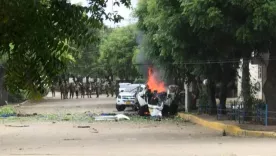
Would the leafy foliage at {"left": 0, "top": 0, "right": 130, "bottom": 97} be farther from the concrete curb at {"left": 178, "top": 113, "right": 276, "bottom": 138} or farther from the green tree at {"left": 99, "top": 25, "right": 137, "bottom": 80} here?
the green tree at {"left": 99, "top": 25, "right": 137, "bottom": 80}

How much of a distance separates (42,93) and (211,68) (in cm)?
1969

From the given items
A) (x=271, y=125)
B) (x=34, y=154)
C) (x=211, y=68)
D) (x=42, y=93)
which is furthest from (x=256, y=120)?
(x=42, y=93)

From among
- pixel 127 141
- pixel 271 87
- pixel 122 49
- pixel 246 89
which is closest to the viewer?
pixel 127 141

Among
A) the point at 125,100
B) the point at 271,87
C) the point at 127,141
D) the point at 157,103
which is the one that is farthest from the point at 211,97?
the point at 127,141

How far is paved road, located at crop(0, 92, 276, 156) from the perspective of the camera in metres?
13.4

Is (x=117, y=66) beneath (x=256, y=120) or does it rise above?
above

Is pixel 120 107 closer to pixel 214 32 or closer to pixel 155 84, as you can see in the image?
pixel 155 84

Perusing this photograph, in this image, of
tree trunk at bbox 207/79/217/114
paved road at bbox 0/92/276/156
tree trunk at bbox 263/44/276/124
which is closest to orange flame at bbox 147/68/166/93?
tree trunk at bbox 207/79/217/114

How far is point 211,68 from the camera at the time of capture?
72.9ft

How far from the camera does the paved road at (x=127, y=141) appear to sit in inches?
529

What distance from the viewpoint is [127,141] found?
16484 millimetres

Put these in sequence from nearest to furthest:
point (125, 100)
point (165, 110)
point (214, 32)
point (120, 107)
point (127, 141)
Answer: point (127, 141)
point (214, 32)
point (165, 110)
point (125, 100)
point (120, 107)

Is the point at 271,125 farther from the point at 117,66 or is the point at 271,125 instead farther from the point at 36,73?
the point at 117,66

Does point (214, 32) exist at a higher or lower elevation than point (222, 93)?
higher
